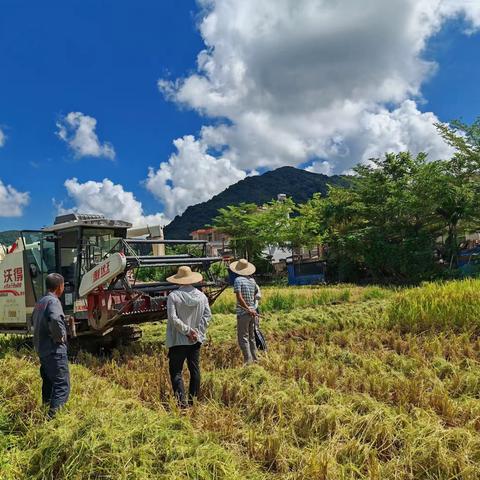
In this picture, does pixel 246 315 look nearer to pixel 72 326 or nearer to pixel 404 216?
pixel 72 326

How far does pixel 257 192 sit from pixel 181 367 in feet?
345

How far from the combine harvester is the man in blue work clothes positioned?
2065 mm

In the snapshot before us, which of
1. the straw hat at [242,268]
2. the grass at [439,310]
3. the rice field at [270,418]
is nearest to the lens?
the rice field at [270,418]

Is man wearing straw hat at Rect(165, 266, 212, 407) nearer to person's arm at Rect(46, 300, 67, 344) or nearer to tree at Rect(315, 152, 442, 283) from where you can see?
person's arm at Rect(46, 300, 67, 344)

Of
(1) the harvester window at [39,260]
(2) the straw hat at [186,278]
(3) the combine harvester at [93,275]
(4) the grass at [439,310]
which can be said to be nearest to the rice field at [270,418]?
(3) the combine harvester at [93,275]

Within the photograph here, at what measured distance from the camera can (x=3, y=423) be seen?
4543mm

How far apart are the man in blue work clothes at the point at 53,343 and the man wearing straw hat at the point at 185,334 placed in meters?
1.08

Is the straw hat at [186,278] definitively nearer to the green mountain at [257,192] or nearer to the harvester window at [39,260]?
the harvester window at [39,260]

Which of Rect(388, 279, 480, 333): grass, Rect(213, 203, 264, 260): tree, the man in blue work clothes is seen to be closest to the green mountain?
Rect(213, 203, 264, 260): tree

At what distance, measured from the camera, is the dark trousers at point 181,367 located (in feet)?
16.5

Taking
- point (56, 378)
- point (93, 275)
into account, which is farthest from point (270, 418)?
point (93, 275)

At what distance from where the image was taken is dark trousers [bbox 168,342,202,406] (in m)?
5.02

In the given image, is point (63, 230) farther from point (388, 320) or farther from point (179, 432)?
point (388, 320)

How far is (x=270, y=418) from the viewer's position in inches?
166
